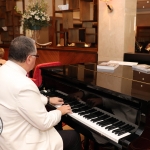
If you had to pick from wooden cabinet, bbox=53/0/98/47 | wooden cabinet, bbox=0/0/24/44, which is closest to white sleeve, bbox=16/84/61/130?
wooden cabinet, bbox=53/0/98/47

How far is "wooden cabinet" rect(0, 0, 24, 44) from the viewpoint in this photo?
5797mm

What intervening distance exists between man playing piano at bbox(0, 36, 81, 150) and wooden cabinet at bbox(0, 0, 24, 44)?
189 inches

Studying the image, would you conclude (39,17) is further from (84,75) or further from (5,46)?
(84,75)

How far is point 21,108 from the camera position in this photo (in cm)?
125

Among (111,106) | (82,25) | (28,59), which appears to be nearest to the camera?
(28,59)

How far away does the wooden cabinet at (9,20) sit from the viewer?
5.80m

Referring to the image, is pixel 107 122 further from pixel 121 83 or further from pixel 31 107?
pixel 31 107

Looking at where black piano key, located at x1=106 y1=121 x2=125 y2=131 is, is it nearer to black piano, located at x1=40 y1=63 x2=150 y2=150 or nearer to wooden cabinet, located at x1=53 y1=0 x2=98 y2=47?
black piano, located at x1=40 y1=63 x2=150 y2=150

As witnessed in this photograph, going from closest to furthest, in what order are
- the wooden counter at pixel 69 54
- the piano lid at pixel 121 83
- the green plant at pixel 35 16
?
1. the piano lid at pixel 121 83
2. the wooden counter at pixel 69 54
3. the green plant at pixel 35 16

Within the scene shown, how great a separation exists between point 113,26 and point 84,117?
7.10 ft

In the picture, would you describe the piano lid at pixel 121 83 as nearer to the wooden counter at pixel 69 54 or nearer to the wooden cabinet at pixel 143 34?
the wooden counter at pixel 69 54

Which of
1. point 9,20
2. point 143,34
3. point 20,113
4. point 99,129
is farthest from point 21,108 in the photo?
point 143,34

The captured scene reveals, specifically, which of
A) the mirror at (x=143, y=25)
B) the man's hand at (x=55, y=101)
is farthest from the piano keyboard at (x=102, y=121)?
the mirror at (x=143, y=25)

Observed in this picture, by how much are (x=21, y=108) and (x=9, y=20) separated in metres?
5.38
